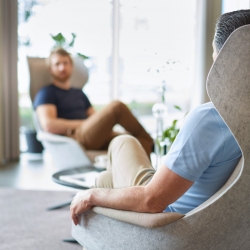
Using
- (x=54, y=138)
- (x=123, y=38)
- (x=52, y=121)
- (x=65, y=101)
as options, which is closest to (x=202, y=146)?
(x=54, y=138)

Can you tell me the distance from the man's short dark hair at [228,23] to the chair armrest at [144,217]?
50cm

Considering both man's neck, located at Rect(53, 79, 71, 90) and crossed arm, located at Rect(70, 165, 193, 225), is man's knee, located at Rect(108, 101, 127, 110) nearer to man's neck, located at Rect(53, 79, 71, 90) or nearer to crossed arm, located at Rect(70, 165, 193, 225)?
man's neck, located at Rect(53, 79, 71, 90)

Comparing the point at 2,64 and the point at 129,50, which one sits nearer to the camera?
the point at 2,64

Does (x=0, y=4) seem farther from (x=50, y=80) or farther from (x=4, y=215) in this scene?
(x=4, y=215)

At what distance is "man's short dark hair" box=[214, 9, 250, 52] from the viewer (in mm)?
1338

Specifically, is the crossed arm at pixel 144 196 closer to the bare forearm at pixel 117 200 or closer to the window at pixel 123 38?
the bare forearm at pixel 117 200

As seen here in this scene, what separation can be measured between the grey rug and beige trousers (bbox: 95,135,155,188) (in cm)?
72

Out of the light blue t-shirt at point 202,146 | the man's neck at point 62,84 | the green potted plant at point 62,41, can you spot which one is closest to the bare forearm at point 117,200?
the light blue t-shirt at point 202,146

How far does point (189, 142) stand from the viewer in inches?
53.3

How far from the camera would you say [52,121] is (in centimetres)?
365

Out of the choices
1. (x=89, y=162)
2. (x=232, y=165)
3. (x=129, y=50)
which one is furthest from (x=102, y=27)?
(x=232, y=165)

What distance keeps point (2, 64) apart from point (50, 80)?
1.00 m

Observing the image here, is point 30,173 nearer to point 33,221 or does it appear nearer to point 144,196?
point 33,221

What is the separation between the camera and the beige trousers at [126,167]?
1.75m
